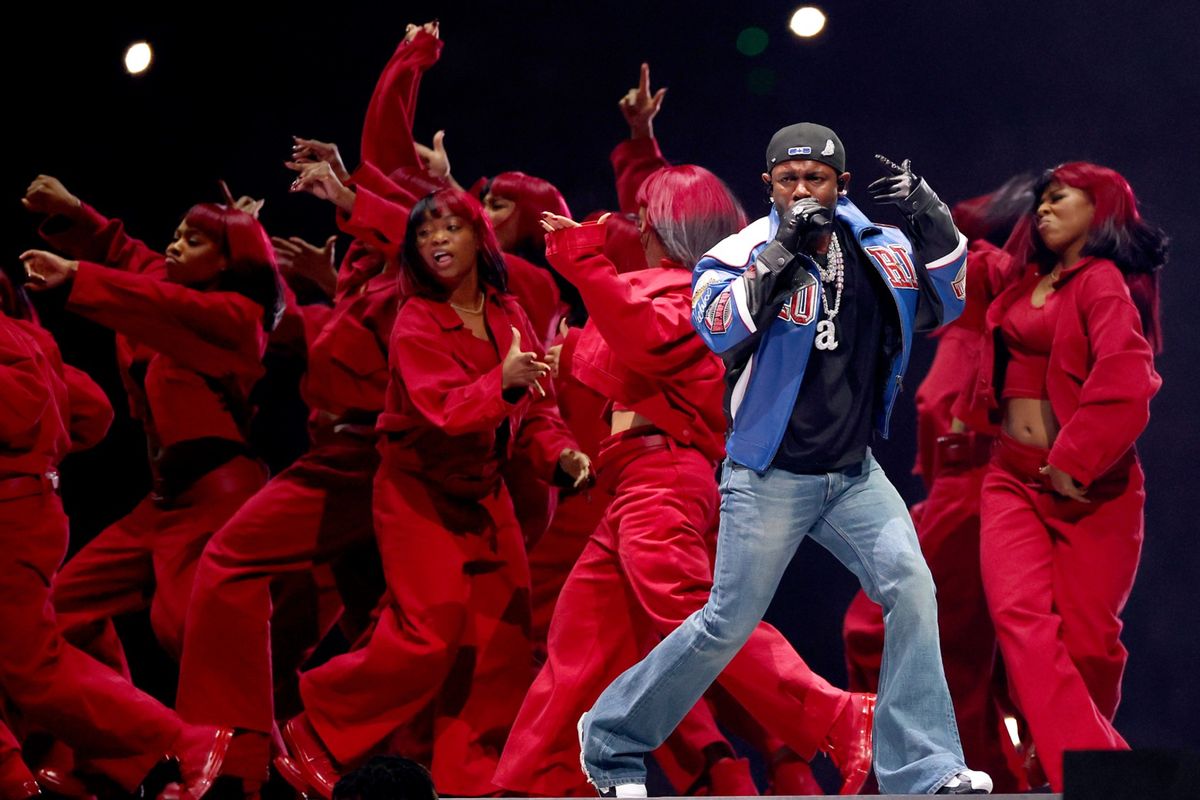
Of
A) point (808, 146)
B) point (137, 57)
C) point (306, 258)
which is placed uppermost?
point (137, 57)

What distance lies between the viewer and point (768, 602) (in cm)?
375

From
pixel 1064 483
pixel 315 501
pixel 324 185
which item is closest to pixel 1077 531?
pixel 1064 483

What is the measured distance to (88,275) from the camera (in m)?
5.39

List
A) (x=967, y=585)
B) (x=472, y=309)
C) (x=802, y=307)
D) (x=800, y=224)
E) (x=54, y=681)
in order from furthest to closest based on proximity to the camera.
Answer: (x=967, y=585) → (x=472, y=309) → (x=54, y=681) → (x=802, y=307) → (x=800, y=224)

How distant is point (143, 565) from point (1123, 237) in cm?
362

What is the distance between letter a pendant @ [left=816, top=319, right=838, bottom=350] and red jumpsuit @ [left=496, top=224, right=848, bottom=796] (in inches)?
30.8

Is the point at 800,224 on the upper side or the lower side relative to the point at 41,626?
upper

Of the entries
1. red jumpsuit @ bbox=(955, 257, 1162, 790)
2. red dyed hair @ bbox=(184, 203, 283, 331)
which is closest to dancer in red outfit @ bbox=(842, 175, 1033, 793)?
red jumpsuit @ bbox=(955, 257, 1162, 790)

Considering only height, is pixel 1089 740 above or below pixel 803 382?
below

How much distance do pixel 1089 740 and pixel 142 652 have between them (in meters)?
4.05

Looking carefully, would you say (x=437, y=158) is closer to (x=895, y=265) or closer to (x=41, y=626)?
(x=41, y=626)

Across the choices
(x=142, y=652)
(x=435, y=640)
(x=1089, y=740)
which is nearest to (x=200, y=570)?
(x=435, y=640)

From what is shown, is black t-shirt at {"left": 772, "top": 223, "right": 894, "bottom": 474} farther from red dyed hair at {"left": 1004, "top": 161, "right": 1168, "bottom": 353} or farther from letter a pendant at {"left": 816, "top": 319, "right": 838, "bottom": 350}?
red dyed hair at {"left": 1004, "top": 161, "right": 1168, "bottom": 353}

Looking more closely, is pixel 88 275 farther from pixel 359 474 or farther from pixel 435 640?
pixel 435 640
